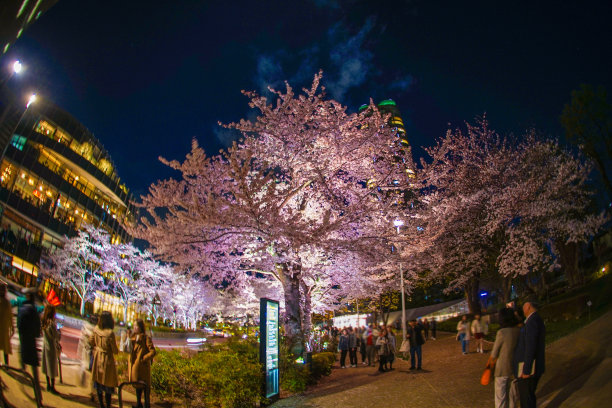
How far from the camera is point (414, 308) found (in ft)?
174

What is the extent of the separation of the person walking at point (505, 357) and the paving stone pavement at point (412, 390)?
208 cm

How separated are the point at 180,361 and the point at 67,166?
40636mm

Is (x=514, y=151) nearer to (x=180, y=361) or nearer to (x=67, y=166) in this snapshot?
(x=180, y=361)

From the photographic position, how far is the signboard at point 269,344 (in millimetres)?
8930

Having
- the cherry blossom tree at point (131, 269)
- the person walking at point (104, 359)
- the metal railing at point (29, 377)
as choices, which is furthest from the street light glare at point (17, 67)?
the cherry blossom tree at point (131, 269)

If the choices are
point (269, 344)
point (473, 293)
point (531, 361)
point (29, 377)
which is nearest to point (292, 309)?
point (269, 344)

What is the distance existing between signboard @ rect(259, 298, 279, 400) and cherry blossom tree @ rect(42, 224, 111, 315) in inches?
1422

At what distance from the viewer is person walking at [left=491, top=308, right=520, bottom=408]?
217 inches

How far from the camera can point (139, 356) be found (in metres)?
6.75

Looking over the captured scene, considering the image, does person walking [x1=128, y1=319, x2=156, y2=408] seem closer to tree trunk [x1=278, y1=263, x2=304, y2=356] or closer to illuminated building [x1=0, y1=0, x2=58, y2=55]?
illuminated building [x1=0, y1=0, x2=58, y2=55]

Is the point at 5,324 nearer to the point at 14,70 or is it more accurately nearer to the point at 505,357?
the point at 14,70

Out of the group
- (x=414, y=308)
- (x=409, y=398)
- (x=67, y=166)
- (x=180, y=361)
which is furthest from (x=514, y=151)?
(x=67, y=166)

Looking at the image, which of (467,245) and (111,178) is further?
(111,178)

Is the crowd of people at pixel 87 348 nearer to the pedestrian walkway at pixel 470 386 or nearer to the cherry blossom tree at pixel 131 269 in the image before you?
the pedestrian walkway at pixel 470 386
